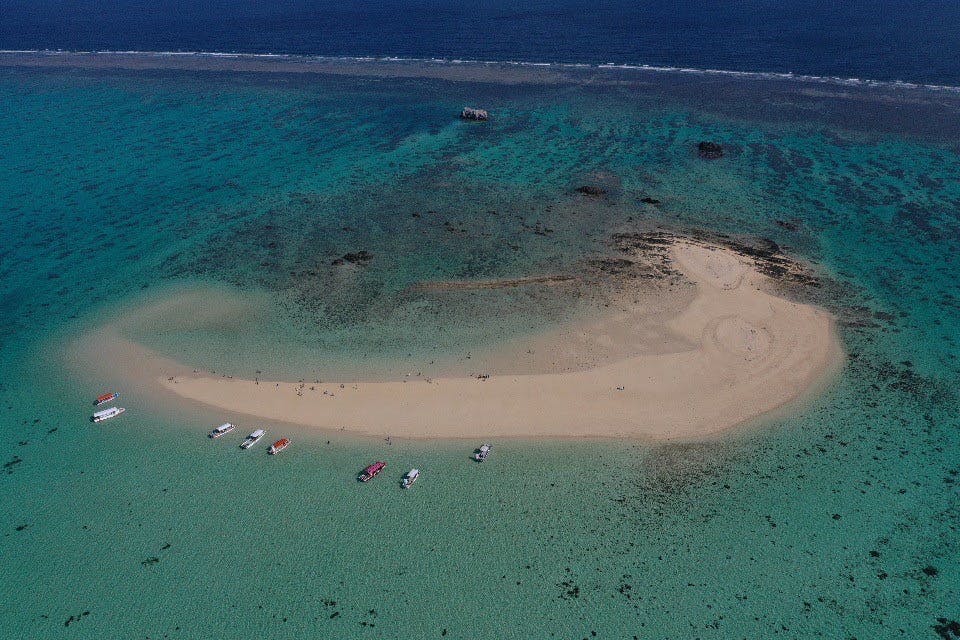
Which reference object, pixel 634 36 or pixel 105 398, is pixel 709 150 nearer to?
pixel 634 36

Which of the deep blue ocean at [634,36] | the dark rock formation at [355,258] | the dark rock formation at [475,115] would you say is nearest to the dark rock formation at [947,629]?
the dark rock formation at [355,258]

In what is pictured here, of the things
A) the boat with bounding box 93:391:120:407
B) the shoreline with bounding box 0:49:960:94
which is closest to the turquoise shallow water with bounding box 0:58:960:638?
the boat with bounding box 93:391:120:407

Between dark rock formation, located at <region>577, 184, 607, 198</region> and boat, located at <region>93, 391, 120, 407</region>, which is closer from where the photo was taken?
boat, located at <region>93, 391, 120, 407</region>

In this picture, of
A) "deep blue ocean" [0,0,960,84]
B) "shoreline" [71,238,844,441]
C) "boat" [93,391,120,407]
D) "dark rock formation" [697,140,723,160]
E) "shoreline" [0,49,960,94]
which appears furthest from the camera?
"deep blue ocean" [0,0,960,84]

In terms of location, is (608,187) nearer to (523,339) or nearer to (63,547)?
(523,339)

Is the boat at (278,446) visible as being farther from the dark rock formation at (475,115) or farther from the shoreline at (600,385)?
the dark rock formation at (475,115)

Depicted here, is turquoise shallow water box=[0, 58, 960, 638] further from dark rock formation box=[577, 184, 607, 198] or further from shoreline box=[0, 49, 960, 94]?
shoreline box=[0, 49, 960, 94]
